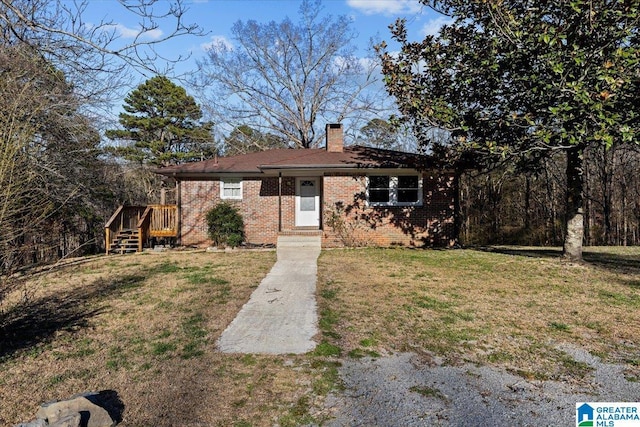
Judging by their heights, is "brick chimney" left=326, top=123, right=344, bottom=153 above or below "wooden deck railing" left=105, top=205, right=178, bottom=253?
above

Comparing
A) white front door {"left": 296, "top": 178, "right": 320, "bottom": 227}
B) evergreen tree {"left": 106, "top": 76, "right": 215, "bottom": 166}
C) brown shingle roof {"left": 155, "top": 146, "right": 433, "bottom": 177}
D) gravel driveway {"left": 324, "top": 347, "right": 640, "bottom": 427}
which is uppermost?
evergreen tree {"left": 106, "top": 76, "right": 215, "bottom": 166}

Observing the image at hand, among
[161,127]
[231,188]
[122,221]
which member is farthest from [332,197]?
[161,127]

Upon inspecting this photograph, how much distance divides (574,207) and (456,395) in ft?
27.0

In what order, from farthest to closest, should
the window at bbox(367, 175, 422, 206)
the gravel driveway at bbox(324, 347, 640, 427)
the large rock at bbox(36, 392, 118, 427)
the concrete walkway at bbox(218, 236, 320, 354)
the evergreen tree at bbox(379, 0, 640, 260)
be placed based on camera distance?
1. the window at bbox(367, 175, 422, 206)
2. the evergreen tree at bbox(379, 0, 640, 260)
3. the concrete walkway at bbox(218, 236, 320, 354)
4. the gravel driveway at bbox(324, 347, 640, 427)
5. the large rock at bbox(36, 392, 118, 427)

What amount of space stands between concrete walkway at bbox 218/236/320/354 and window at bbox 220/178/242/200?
19.1 ft

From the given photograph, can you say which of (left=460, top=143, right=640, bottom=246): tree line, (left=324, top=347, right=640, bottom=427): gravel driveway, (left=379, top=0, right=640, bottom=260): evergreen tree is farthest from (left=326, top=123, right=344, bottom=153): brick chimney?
(left=324, top=347, right=640, bottom=427): gravel driveway

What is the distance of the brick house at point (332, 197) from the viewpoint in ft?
43.3

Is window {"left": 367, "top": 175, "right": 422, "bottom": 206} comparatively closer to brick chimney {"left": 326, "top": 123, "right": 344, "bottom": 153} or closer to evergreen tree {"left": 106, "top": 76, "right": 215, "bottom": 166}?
brick chimney {"left": 326, "top": 123, "right": 344, "bottom": 153}

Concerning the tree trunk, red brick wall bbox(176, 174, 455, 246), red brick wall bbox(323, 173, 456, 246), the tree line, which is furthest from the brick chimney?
the tree trunk

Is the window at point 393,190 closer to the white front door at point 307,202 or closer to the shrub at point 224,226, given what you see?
the white front door at point 307,202

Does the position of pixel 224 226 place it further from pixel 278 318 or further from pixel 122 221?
pixel 278 318

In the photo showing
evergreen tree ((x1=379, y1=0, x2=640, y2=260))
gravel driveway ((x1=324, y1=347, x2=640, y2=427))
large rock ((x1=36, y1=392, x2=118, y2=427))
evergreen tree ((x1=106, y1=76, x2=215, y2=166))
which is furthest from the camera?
evergreen tree ((x1=106, y1=76, x2=215, y2=166))

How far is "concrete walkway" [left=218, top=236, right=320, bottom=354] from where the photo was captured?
4629 mm

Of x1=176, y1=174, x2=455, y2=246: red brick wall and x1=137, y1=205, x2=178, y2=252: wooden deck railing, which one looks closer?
x1=176, y1=174, x2=455, y2=246: red brick wall
